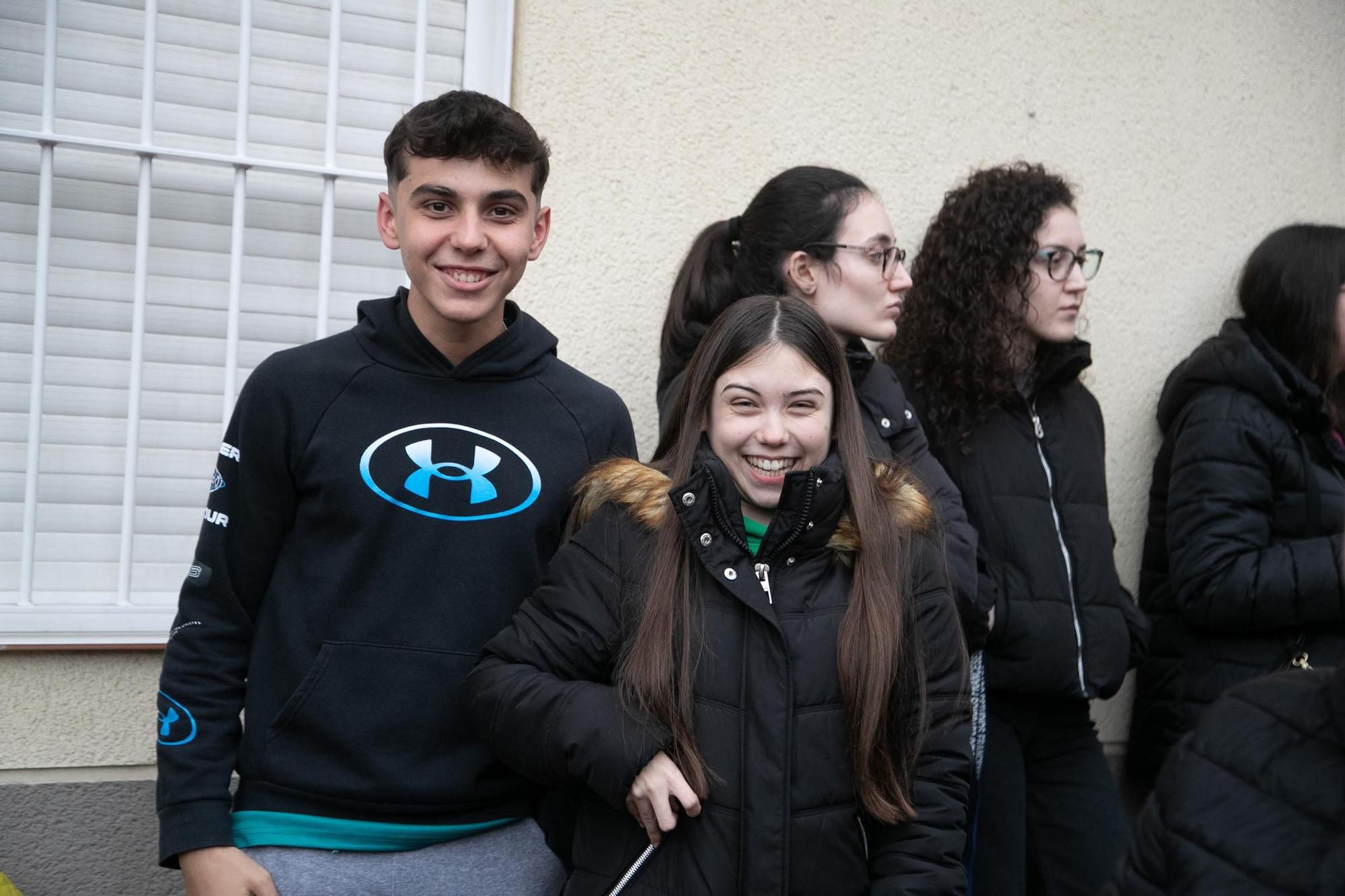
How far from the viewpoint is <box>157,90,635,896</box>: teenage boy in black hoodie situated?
6.64ft

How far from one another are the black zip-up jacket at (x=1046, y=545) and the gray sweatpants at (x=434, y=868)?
4.09 ft

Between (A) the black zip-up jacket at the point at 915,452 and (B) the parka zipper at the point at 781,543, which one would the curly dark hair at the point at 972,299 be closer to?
(A) the black zip-up jacket at the point at 915,452

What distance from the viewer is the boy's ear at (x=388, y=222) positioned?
225 centimetres

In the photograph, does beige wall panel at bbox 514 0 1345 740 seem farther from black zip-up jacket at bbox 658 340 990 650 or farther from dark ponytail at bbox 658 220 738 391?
black zip-up jacket at bbox 658 340 990 650

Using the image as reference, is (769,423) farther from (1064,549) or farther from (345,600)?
(1064,549)

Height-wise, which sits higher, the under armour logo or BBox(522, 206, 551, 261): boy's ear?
BBox(522, 206, 551, 261): boy's ear

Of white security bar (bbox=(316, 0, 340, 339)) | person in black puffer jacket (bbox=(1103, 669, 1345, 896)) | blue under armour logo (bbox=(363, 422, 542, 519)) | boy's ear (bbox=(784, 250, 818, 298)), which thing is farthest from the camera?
white security bar (bbox=(316, 0, 340, 339))

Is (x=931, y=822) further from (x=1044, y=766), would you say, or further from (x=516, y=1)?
(x=516, y=1)

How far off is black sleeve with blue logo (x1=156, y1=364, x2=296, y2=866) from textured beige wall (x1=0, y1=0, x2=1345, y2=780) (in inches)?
37.5

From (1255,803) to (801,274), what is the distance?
172 cm

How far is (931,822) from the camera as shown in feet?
6.54

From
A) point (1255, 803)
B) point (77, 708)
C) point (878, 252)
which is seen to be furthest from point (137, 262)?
point (1255, 803)

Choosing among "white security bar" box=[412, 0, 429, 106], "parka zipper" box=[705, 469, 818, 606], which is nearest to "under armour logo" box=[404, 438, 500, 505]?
"parka zipper" box=[705, 469, 818, 606]

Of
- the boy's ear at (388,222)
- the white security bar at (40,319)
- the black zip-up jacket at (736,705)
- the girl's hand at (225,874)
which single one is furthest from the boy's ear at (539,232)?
the white security bar at (40,319)
